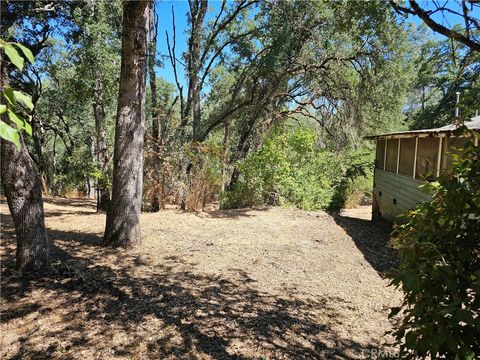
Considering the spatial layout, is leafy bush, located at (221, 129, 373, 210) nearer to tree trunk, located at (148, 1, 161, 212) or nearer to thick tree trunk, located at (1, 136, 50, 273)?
tree trunk, located at (148, 1, 161, 212)

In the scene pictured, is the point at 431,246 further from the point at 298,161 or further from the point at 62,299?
the point at 298,161

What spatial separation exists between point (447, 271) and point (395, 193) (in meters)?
8.52

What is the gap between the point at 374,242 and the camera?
7172 mm

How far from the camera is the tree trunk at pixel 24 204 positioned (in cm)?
343

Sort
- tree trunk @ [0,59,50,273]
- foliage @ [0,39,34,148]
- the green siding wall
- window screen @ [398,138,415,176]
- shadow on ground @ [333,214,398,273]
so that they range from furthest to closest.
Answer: window screen @ [398,138,415,176] < the green siding wall < shadow on ground @ [333,214,398,273] < tree trunk @ [0,59,50,273] < foliage @ [0,39,34,148]

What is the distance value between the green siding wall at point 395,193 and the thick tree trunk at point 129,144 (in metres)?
5.34

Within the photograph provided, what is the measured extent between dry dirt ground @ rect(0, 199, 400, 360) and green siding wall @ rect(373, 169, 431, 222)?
7.63 ft

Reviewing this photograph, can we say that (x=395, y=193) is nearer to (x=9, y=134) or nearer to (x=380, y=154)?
(x=380, y=154)

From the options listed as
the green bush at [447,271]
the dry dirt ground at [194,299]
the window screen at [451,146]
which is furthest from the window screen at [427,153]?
the green bush at [447,271]

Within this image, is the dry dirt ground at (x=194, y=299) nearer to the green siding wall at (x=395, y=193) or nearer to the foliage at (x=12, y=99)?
the foliage at (x=12, y=99)

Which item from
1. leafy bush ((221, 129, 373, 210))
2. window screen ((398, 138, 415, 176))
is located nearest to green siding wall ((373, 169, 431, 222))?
window screen ((398, 138, 415, 176))

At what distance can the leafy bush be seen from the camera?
9180 mm

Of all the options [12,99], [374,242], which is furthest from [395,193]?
[12,99]

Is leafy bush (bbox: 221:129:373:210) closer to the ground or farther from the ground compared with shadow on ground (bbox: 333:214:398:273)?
farther from the ground
